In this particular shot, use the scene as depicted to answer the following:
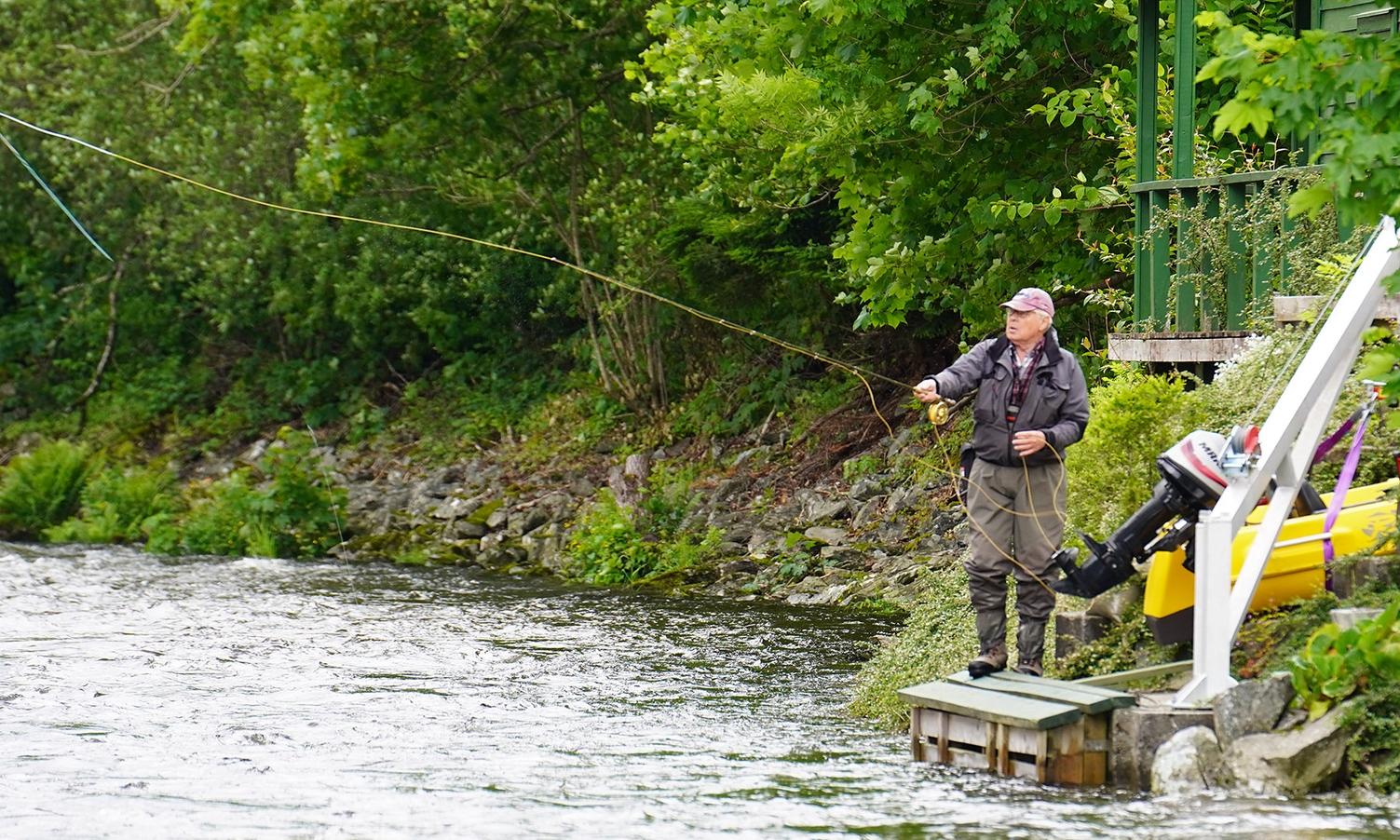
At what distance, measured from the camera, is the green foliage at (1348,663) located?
6590 mm

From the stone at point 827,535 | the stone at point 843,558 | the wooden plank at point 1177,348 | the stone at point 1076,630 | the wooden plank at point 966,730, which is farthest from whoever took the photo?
the stone at point 827,535

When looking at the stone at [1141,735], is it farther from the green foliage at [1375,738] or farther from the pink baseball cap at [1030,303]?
the pink baseball cap at [1030,303]

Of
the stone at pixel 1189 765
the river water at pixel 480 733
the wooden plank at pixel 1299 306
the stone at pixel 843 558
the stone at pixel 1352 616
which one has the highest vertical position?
the wooden plank at pixel 1299 306

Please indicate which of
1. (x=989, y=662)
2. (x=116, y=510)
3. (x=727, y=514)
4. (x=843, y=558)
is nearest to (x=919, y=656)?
(x=989, y=662)

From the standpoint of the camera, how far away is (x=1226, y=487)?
23.1 feet

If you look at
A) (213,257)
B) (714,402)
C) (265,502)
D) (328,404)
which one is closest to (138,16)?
(213,257)

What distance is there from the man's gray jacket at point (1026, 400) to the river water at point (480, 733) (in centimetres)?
142

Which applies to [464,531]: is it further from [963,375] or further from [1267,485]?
[1267,485]

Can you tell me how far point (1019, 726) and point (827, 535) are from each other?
29.0 feet

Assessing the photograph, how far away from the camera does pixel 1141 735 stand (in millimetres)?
6895

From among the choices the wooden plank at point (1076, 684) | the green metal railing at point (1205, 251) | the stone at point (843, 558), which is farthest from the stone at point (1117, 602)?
the stone at point (843, 558)

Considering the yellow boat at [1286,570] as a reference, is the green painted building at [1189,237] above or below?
above

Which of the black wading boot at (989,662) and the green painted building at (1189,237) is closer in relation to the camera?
the black wading boot at (989,662)

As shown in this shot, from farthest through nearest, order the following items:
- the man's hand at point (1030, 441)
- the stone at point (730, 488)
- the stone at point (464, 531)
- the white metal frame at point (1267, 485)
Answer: the stone at point (464, 531), the stone at point (730, 488), the man's hand at point (1030, 441), the white metal frame at point (1267, 485)
